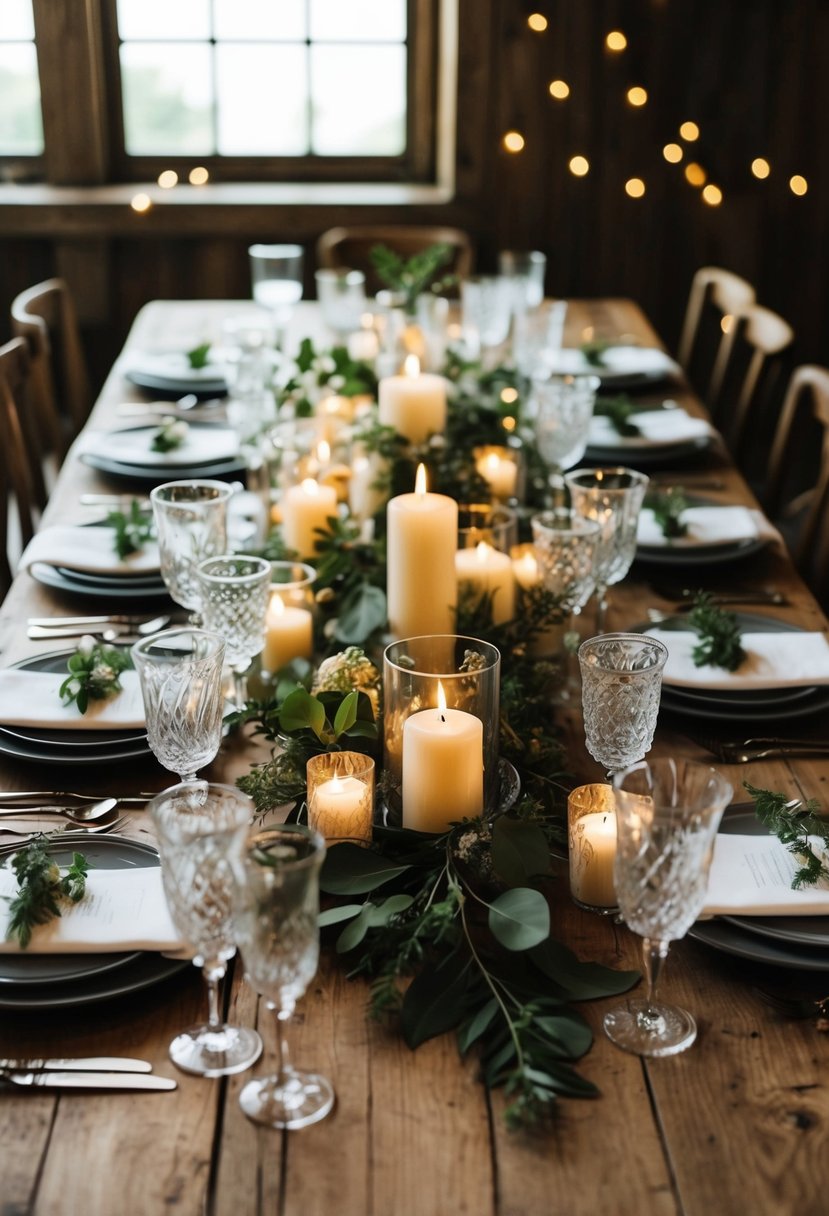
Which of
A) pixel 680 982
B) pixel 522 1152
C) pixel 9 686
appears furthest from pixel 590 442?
pixel 522 1152

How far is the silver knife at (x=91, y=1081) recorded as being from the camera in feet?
3.00

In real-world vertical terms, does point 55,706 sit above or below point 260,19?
below

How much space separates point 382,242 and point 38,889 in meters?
2.72

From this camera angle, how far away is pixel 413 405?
1943mm

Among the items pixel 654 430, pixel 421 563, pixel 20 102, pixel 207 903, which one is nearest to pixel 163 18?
pixel 20 102

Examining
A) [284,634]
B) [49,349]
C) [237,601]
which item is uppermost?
[237,601]

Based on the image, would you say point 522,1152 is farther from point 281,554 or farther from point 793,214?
point 793,214

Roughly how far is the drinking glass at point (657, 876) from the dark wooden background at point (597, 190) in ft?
10.2

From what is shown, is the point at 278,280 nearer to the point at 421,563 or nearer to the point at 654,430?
the point at 654,430

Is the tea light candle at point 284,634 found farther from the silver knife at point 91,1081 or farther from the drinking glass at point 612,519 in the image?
the silver knife at point 91,1081

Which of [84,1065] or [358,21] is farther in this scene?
[358,21]

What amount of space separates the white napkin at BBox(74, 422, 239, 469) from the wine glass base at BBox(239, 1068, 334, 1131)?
1.43m

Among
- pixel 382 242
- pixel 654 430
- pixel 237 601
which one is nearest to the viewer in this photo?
pixel 237 601

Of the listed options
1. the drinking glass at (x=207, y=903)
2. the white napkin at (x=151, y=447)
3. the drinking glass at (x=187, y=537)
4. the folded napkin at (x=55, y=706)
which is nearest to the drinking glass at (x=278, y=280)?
the white napkin at (x=151, y=447)
